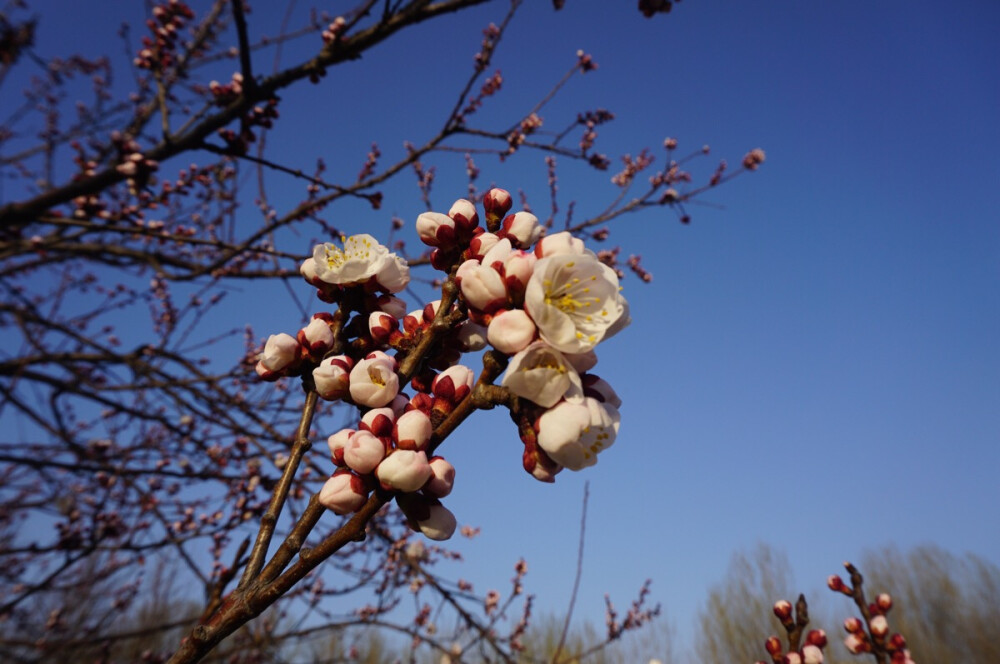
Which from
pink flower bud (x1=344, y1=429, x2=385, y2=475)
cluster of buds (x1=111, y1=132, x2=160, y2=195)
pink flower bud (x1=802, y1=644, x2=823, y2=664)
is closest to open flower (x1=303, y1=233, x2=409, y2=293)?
pink flower bud (x1=344, y1=429, x2=385, y2=475)

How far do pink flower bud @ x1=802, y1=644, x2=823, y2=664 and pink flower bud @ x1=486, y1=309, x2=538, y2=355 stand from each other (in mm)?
1970

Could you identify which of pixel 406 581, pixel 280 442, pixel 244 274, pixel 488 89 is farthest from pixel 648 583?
pixel 488 89

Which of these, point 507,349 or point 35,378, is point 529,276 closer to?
Result: point 507,349

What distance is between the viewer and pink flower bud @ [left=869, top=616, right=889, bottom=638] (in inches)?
91.6

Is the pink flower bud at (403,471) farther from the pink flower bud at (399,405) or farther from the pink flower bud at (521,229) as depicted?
the pink flower bud at (521,229)

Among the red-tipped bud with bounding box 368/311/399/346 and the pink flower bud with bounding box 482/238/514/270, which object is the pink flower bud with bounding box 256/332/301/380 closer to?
the red-tipped bud with bounding box 368/311/399/346

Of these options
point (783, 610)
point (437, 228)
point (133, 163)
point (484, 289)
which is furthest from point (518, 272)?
point (133, 163)

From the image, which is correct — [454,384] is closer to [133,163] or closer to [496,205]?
[496,205]

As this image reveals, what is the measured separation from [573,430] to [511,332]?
0.52 feet

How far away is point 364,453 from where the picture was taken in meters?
0.81

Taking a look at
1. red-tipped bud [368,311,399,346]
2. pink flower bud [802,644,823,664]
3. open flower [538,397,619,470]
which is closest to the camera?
Answer: open flower [538,397,619,470]

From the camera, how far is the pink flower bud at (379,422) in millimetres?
855

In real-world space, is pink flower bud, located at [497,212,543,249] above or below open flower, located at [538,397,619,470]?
above

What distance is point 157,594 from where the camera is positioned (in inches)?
275
